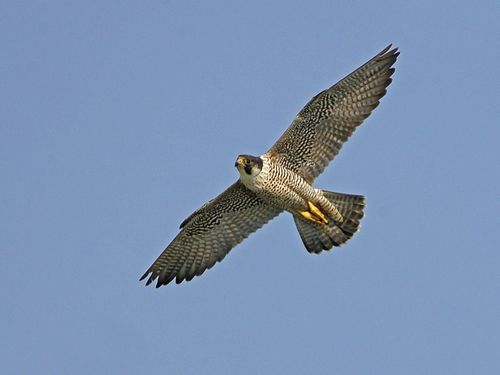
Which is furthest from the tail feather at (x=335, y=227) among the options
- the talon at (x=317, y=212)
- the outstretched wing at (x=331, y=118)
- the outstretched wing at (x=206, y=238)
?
the outstretched wing at (x=331, y=118)

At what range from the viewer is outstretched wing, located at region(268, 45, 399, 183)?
2016 centimetres

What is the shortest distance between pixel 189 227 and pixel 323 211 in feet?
7.92

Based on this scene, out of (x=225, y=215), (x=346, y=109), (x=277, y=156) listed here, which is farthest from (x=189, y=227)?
(x=346, y=109)

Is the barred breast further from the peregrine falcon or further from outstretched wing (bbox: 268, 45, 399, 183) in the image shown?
outstretched wing (bbox: 268, 45, 399, 183)

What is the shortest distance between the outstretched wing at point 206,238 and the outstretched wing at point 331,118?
3.94 feet

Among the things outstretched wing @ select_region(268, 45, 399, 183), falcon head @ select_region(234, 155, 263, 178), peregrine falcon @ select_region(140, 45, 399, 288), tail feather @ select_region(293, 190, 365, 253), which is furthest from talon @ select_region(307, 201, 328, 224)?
falcon head @ select_region(234, 155, 263, 178)

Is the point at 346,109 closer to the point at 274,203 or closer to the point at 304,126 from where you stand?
the point at 304,126

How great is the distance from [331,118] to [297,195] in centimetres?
143

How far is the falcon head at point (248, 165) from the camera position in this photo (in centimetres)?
1953

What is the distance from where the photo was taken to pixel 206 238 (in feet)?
70.0

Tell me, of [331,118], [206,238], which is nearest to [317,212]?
[331,118]

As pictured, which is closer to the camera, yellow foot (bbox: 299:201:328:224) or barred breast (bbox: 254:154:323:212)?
barred breast (bbox: 254:154:323:212)

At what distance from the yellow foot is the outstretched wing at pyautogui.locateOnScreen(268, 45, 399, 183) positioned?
48 cm

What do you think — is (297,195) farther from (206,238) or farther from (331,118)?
(206,238)
